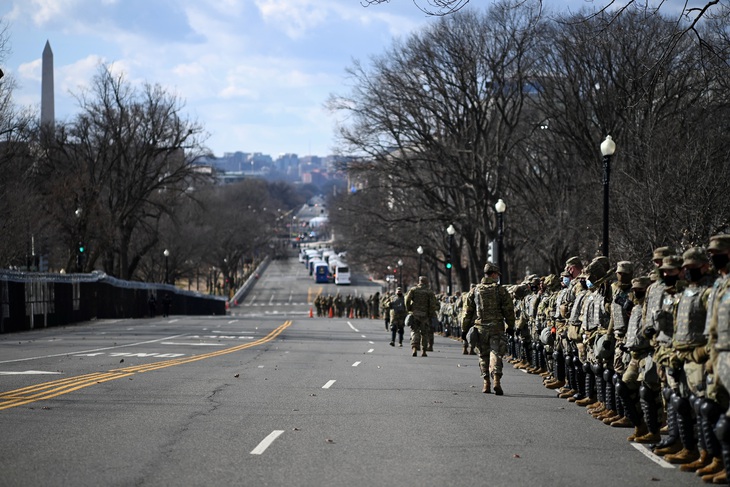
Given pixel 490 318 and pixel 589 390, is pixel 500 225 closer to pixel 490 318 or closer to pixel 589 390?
pixel 490 318

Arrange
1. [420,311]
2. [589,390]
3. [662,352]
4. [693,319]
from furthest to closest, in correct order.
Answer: [420,311]
[589,390]
[662,352]
[693,319]

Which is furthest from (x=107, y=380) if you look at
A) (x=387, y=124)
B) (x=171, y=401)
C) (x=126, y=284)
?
(x=126, y=284)

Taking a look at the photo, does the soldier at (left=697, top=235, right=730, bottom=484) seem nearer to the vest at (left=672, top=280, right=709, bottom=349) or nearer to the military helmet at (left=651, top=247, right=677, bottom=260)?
the vest at (left=672, top=280, right=709, bottom=349)

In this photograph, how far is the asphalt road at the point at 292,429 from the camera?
32.3 feet

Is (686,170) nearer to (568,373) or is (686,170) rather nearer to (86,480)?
(568,373)

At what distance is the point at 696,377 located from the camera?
1025cm

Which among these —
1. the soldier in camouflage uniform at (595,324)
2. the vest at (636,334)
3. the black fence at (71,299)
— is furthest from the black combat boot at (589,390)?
the black fence at (71,299)

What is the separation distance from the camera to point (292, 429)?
12719mm

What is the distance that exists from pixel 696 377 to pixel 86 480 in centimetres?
559

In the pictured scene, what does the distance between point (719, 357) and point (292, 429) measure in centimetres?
527

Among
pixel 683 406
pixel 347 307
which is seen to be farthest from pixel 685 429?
pixel 347 307

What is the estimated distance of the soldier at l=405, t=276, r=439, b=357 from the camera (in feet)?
96.8

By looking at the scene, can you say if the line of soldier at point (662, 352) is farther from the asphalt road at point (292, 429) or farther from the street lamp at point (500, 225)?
the street lamp at point (500, 225)

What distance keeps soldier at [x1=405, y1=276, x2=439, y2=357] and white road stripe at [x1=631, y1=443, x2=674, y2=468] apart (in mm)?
17334
